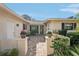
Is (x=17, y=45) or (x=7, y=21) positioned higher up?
(x=7, y=21)

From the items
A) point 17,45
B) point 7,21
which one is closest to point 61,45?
point 17,45

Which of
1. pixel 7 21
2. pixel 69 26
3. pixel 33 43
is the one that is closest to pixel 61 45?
pixel 69 26

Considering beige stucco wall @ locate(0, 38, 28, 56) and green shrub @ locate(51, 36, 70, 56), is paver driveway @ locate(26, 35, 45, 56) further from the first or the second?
green shrub @ locate(51, 36, 70, 56)

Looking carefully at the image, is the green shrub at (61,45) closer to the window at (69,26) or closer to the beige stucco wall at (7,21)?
the window at (69,26)

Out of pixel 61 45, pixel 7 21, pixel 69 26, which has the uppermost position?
pixel 7 21

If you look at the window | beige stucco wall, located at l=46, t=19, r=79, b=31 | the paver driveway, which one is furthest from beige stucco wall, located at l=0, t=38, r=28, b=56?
the window

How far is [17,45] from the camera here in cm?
705

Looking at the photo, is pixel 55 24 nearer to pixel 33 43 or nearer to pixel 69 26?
pixel 69 26

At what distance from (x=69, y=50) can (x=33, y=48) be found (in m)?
0.89

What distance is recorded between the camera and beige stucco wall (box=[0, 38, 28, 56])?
6.98 metres

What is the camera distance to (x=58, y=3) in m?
6.88

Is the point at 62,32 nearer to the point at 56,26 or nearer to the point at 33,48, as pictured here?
the point at 56,26

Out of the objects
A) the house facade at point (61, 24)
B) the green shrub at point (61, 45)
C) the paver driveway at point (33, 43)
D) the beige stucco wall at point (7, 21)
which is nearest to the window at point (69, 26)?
the house facade at point (61, 24)

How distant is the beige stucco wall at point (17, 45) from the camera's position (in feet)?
22.9
